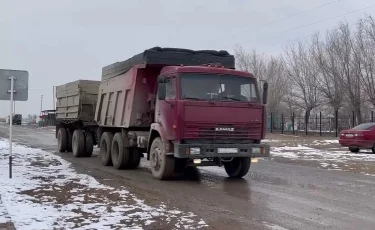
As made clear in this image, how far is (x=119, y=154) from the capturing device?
47.8ft

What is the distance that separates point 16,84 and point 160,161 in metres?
4.03

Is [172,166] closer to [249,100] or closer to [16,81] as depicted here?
[249,100]

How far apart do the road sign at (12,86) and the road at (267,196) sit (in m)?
2.82

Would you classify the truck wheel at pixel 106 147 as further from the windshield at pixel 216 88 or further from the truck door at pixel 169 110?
the windshield at pixel 216 88

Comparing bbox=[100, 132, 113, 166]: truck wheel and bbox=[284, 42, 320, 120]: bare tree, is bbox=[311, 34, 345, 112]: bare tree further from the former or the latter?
bbox=[100, 132, 113, 166]: truck wheel

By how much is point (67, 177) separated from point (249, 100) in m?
5.08

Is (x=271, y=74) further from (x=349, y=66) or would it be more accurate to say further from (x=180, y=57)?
(x=180, y=57)

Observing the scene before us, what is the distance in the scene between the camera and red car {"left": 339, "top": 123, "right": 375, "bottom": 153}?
21391mm

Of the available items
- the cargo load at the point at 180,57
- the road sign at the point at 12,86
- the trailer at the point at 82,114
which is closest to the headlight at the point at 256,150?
the cargo load at the point at 180,57

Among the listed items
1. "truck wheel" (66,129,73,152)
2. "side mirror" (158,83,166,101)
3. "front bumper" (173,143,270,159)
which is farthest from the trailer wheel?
"truck wheel" (66,129,73,152)

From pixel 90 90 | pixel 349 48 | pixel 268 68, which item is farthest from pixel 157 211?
pixel 268 68

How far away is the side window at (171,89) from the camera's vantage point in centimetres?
1161

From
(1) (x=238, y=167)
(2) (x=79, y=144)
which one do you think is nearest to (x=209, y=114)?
(1) (x=238, y=167)

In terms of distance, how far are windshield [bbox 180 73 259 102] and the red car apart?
443 inches
